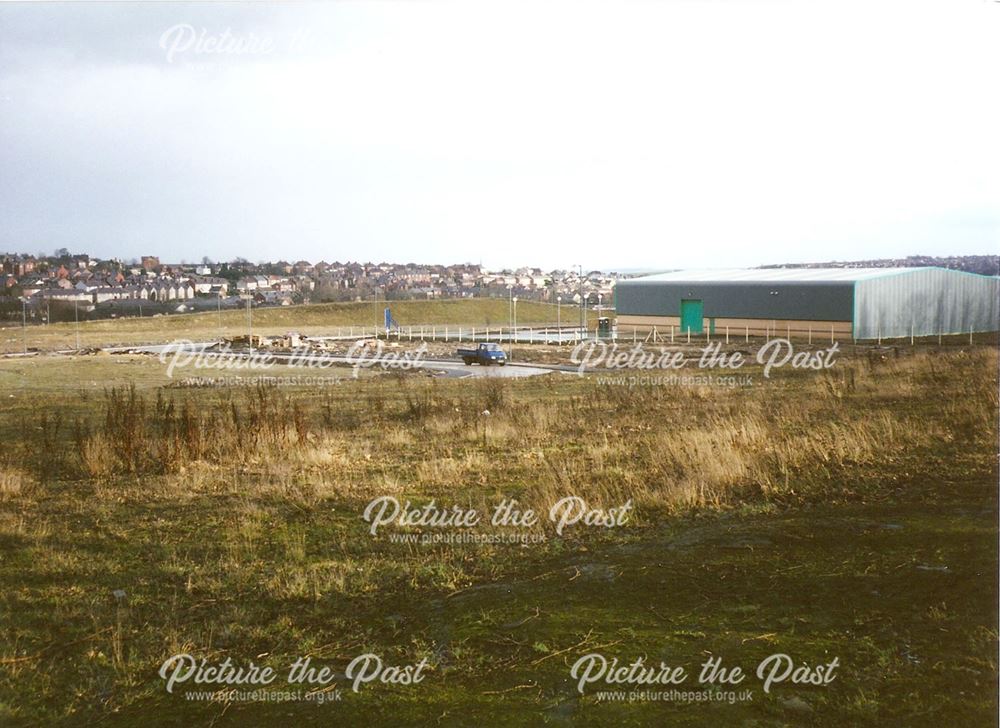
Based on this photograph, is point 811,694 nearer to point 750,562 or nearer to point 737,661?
point 737,661

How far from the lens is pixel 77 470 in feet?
43.7

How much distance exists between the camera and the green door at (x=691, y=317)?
54.5 m

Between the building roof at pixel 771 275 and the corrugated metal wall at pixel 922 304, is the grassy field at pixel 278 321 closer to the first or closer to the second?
the building roof at pixel 771 275

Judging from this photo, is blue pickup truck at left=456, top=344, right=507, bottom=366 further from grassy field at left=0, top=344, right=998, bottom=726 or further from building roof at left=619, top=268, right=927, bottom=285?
grassy field at left=0, top=344, right=998, bottom=726

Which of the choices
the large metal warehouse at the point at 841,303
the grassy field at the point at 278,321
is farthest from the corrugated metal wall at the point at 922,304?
the grassy field at the point at 278,321

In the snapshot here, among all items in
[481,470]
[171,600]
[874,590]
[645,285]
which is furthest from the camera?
[645,285]

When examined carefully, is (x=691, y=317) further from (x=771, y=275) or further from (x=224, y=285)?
(x=224, y=285)

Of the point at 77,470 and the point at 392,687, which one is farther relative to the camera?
the point at 77,470

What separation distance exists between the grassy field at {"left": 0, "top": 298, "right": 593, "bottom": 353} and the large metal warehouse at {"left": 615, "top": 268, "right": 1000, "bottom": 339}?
79.8ft

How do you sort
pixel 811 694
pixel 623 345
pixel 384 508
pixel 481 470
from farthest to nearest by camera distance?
pixel 623 345, pixel 481 470, pixel 384 508, pixel 811 694

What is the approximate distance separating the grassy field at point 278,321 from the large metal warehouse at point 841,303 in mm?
24328

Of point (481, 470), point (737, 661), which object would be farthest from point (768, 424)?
point (737, 661)

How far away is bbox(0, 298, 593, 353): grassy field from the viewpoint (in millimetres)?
50375

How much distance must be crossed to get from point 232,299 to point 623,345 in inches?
1516
